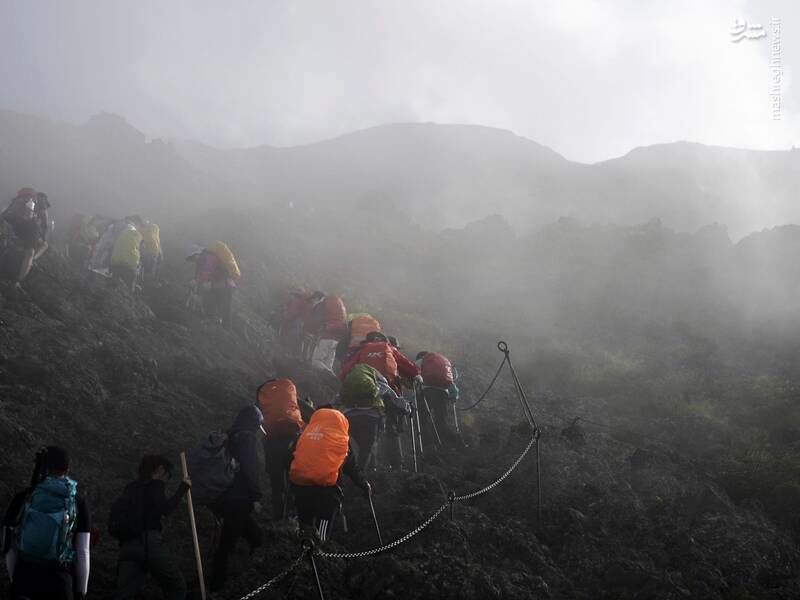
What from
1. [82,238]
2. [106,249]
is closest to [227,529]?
[106,249]

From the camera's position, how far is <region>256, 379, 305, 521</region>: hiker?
8812mm

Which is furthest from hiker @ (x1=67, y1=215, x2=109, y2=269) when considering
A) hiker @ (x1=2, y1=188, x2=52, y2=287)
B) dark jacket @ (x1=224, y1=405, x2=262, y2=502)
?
dark jacket @ (x1=224, y1=405, x2=262, y2=502)

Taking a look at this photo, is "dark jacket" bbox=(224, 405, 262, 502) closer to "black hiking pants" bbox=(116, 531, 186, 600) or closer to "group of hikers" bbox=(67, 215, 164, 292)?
"black hiking pants" bbox=(116, 531, 186, 600)

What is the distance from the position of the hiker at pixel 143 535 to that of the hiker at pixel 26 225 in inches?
349

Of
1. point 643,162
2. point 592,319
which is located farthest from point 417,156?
point 592,319

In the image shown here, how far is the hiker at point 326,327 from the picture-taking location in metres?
14.3

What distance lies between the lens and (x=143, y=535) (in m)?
6.10

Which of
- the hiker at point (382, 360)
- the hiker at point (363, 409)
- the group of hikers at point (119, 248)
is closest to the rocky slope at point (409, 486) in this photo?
the group of hikers at point (119, 248)

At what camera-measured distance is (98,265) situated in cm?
1585

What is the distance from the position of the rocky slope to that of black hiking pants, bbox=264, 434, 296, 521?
628 millimetres

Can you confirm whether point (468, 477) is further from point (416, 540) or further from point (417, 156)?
point (417, 156)

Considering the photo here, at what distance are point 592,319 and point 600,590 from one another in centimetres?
1787

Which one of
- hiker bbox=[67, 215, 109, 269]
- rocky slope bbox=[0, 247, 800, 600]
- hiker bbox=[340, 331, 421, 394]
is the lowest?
rocky slope bbox=[0, 247, 800, 600]

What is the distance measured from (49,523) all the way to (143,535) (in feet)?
3.23
